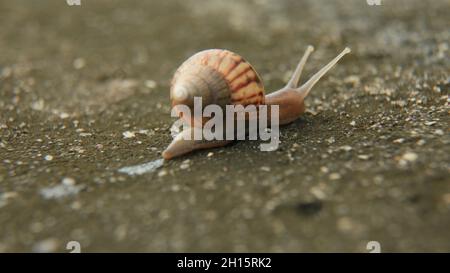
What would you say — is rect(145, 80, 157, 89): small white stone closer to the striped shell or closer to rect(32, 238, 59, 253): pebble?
the striped shell

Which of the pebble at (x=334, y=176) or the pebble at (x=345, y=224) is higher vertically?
the pebble at (x=334, y=176)

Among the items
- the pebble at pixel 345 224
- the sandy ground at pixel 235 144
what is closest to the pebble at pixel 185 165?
the sandy ground at pixel 235 144

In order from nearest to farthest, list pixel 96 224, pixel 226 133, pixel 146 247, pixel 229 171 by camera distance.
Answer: pixel 146 247, pixel 96 224, pixel 229 171, pixel 226 133

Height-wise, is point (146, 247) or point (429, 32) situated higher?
point (429, 32)

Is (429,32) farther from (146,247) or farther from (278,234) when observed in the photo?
(146,247)

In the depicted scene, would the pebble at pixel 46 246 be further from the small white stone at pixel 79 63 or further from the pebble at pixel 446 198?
the small white stone at pixel 79 63

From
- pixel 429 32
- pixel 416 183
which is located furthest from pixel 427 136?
pixel 429 32
